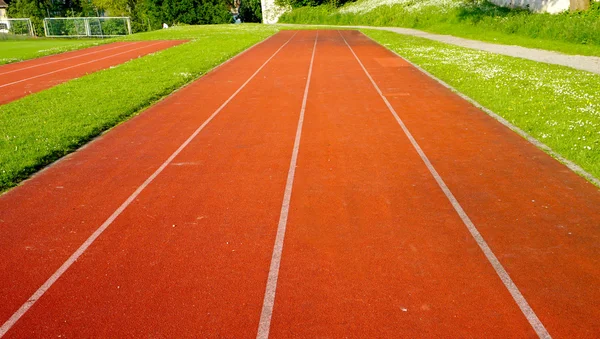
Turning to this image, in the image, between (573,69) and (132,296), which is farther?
(573,69)

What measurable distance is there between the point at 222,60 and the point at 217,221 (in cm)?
1679

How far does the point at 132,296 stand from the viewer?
4656mm

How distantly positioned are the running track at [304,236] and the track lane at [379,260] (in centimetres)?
2

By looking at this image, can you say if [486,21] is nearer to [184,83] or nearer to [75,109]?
[184,83]

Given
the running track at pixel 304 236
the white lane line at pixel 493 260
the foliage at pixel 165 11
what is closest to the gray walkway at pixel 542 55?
the running track at pixel 304 236

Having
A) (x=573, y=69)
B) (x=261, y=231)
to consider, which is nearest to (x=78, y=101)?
(x=261, y=231)

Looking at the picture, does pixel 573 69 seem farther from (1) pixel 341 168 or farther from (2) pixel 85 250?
(2) pixel 85 250

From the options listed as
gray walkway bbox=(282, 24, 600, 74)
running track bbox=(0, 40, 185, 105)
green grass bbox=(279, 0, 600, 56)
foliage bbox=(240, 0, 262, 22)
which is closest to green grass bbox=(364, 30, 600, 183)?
gray walkway bbox=(282, 24, 600, 74)

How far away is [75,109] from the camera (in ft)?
40.2

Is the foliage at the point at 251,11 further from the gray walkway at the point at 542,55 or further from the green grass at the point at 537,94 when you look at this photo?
the green grass at the point at 537,94

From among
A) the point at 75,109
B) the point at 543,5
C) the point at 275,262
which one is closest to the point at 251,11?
the point at 543,5

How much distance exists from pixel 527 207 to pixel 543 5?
30963 mm

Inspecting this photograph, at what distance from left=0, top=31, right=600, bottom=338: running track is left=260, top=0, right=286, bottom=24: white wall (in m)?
62.3

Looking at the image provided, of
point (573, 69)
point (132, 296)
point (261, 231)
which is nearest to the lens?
point (132, 296)
